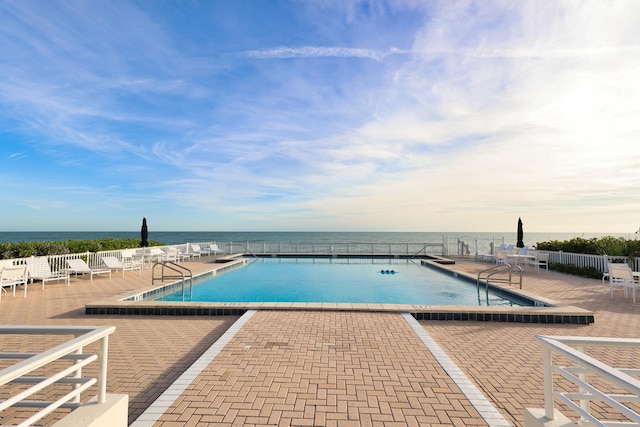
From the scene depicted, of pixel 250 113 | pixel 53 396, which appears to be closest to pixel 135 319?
pixel 53 396

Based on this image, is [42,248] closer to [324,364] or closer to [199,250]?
[199,250]

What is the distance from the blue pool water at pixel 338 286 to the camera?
8.68 m

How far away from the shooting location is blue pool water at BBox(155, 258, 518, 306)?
28.5 ft

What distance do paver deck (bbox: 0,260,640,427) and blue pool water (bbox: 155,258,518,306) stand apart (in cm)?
269

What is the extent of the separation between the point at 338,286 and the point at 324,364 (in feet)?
22.8

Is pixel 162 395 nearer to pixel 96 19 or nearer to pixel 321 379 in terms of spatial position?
pixel 321 379

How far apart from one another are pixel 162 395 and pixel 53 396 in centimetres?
108

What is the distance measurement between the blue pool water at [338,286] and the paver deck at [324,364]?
2685 mm

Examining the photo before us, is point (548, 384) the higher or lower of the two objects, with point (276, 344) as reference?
higher

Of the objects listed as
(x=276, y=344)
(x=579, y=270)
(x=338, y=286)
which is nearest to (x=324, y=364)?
(x=276, y=344)

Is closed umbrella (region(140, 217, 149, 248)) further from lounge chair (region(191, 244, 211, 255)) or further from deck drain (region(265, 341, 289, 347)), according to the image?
deck drain (region(265, 341, 289, 347))

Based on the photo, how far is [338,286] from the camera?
10.7 meters

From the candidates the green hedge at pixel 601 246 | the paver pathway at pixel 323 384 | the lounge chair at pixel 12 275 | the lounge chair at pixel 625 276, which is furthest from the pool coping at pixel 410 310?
the green hedge at pixel 601 246

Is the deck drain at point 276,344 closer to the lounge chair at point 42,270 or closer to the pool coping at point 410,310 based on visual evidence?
the pool coping at point 410,310
